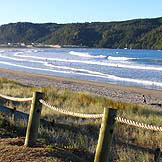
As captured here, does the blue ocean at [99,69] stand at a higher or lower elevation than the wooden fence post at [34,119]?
lower

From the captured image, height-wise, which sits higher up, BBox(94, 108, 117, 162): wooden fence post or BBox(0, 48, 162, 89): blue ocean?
BBox(94, 108, 117, 162): wooden fence post

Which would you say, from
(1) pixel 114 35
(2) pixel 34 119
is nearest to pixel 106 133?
(2) pixel 34 119

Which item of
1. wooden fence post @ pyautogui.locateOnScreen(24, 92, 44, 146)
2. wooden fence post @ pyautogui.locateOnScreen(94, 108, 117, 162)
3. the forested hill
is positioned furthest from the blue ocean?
the forested hill

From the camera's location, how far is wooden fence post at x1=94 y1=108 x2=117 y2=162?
4.60 meters

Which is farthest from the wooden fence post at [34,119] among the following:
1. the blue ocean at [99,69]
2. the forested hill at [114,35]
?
the forested hill at [114,35]

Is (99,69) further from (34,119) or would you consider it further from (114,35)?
(114,35)

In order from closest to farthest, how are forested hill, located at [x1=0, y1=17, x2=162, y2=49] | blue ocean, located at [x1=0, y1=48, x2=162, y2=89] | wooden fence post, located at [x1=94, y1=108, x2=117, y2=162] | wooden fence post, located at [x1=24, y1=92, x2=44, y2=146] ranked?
wooden fence post, located at [x1=94, y1=108, x2=117, y2=162]
wooden fence post, located at [x1=24, y1=92, x2=44, y2=146]
blue ocean, located at [x1=0, y1=48, x2=162, y2=89]
forested hill, located at [x1=0, y1=17, x2=162, y2=49]

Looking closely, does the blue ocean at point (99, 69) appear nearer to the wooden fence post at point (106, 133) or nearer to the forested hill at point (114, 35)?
the wooden fence post at point (106, 133)

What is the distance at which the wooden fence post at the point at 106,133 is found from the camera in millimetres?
4602

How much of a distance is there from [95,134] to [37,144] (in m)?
2.04

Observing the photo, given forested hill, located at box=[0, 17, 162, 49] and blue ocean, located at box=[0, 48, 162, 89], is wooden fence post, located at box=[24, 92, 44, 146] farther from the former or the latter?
forested hill, located at box=[0, 17, 162, 49]

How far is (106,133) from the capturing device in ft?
15.2

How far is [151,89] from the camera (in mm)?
23844

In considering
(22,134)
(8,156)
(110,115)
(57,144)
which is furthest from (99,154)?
(22,134)
